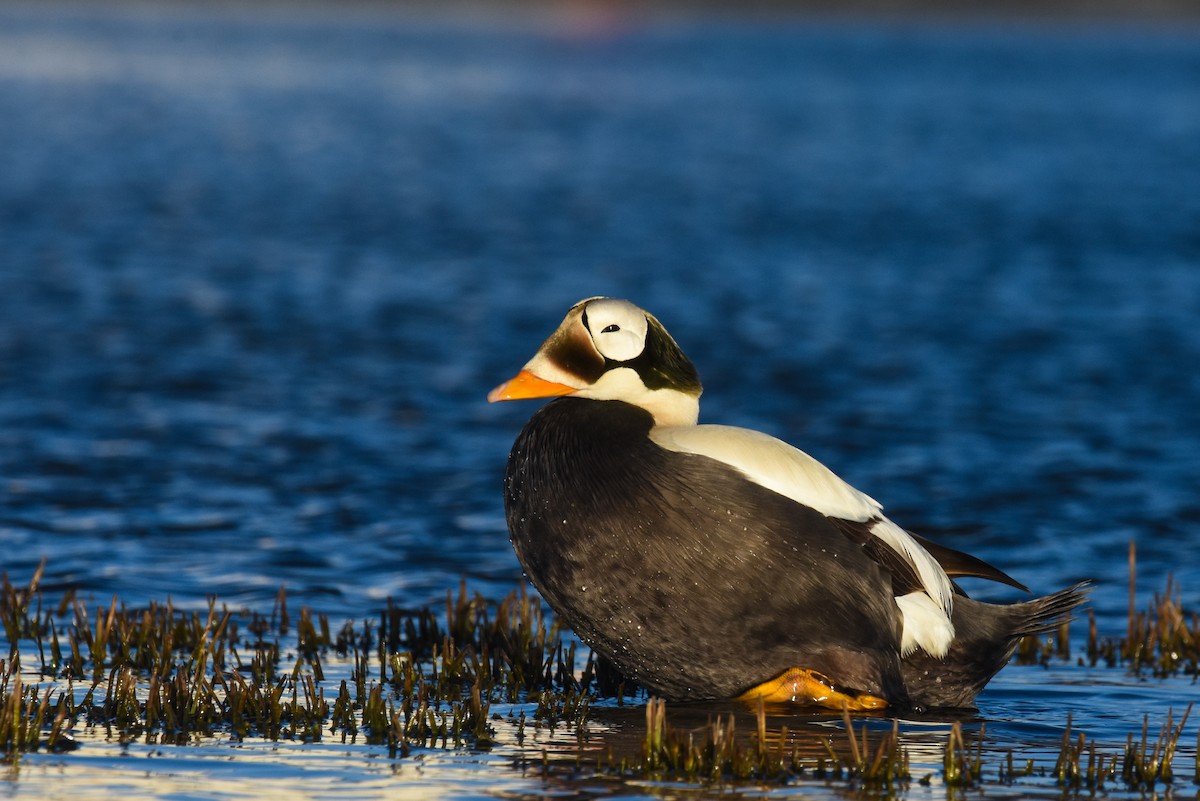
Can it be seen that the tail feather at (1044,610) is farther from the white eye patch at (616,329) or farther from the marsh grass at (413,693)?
the white eye patch at (616,329)

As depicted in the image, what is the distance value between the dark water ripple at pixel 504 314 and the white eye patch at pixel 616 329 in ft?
9.99

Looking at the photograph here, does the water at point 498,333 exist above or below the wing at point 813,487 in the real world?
above

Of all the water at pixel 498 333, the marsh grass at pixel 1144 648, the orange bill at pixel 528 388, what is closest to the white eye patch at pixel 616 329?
the orange bill at pixel 528 388

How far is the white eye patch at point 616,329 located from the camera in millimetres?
6766

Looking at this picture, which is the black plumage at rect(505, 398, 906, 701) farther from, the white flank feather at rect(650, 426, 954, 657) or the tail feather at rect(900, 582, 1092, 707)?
the tail feather at rect(900, 582, 1092, 707)

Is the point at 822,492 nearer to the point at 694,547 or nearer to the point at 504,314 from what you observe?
the point at 694,547

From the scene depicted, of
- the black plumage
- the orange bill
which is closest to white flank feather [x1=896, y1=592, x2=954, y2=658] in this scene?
the black plumage

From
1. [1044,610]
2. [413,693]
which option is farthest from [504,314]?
[1044,610]

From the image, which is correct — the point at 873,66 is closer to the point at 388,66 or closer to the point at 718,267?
the point at 388,66

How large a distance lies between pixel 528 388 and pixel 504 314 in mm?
14045

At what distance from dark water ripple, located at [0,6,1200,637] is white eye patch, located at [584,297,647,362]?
305cm

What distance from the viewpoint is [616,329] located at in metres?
6.79

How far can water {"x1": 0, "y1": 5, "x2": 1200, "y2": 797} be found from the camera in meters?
10.4

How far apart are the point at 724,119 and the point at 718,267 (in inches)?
1186
